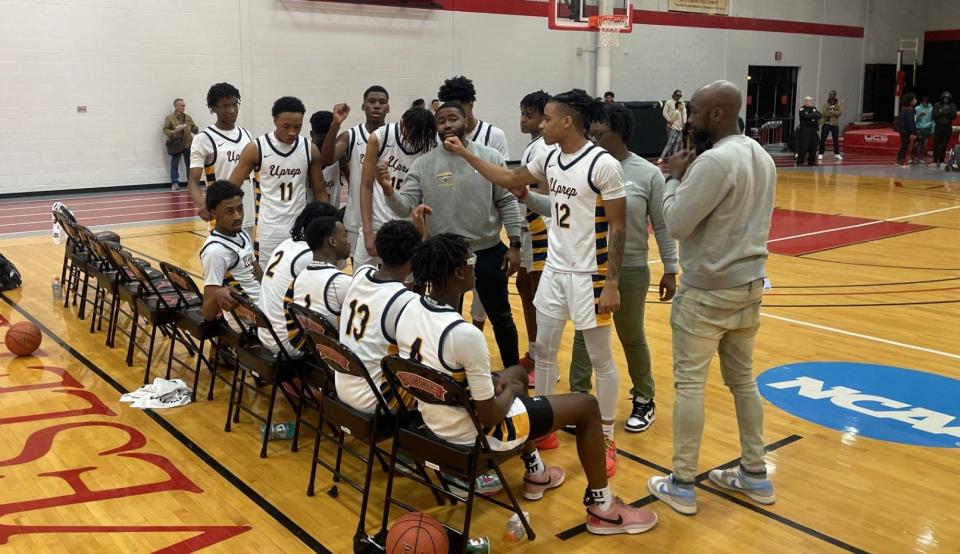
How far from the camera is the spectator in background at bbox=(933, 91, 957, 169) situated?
1941 cm

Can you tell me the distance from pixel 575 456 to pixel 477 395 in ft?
4.88

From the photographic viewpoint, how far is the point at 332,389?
403cm

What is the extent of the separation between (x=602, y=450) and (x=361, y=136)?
3166 millimetres

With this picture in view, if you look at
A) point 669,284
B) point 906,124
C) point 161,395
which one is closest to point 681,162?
point 669,284

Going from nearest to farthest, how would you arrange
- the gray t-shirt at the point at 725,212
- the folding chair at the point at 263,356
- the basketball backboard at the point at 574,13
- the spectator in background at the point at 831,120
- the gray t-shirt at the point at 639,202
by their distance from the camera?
1. the gray t-shirt at the point at 725,212
2. the folding chair at the point at 263,356
3. the gray t-shirt at the point at 639,202
4. the basketball backboard at the point at 574,13
5. the spectator in background at the point at 831,120

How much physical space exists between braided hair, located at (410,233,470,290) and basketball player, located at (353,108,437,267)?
6.05ft

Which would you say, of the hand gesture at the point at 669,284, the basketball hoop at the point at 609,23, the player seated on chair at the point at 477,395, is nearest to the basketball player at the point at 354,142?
the hand gesture at the point at 669,284

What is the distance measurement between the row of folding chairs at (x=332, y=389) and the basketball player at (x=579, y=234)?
0.83 metres

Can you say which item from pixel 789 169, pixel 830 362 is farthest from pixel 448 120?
pixel 789 169

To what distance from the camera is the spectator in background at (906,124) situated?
20547mm

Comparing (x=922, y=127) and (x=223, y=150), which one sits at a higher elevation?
(x=922, y=127)

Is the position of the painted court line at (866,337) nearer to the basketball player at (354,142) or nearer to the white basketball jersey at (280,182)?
the basketball player at (354,142)

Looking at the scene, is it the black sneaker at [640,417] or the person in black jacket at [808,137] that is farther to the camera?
the person in black jacket at [808,137]

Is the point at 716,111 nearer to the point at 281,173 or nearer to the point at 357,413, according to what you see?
the point at 357,413
